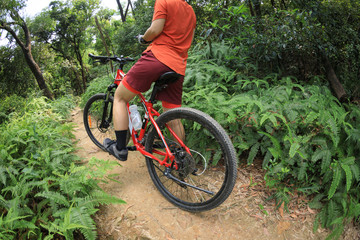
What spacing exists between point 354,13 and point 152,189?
512 centimetres

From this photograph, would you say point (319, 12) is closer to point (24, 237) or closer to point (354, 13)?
point (354, 13)

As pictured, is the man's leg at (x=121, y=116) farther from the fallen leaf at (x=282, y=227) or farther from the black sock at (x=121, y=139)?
the fallen leaf at (x=282, y=227)

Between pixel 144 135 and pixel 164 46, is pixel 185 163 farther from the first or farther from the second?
pixel 164 46

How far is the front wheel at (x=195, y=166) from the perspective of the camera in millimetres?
2178

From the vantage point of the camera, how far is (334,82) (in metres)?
4.20

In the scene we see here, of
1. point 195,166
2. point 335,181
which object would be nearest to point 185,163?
point 195,166

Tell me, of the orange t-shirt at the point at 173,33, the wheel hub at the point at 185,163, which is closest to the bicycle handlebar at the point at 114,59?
the orange t-shirt at the point at 173,33

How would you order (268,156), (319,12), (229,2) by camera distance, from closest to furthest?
(268,156)
(319,12)
(229,2)

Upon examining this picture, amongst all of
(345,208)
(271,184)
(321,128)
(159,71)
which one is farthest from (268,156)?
(159,71)

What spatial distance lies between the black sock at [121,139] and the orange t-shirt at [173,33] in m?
1.12

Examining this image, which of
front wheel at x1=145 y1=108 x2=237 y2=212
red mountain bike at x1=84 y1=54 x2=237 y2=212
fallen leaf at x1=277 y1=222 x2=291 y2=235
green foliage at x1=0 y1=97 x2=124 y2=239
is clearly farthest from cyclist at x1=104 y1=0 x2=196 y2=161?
fallen leaf at x1=277 y1=222 x2=291 y2=235

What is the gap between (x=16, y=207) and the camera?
2289 mm

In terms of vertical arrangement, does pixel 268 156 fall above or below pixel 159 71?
below

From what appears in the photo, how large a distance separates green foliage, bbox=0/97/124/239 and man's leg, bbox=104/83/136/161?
0.26 m
